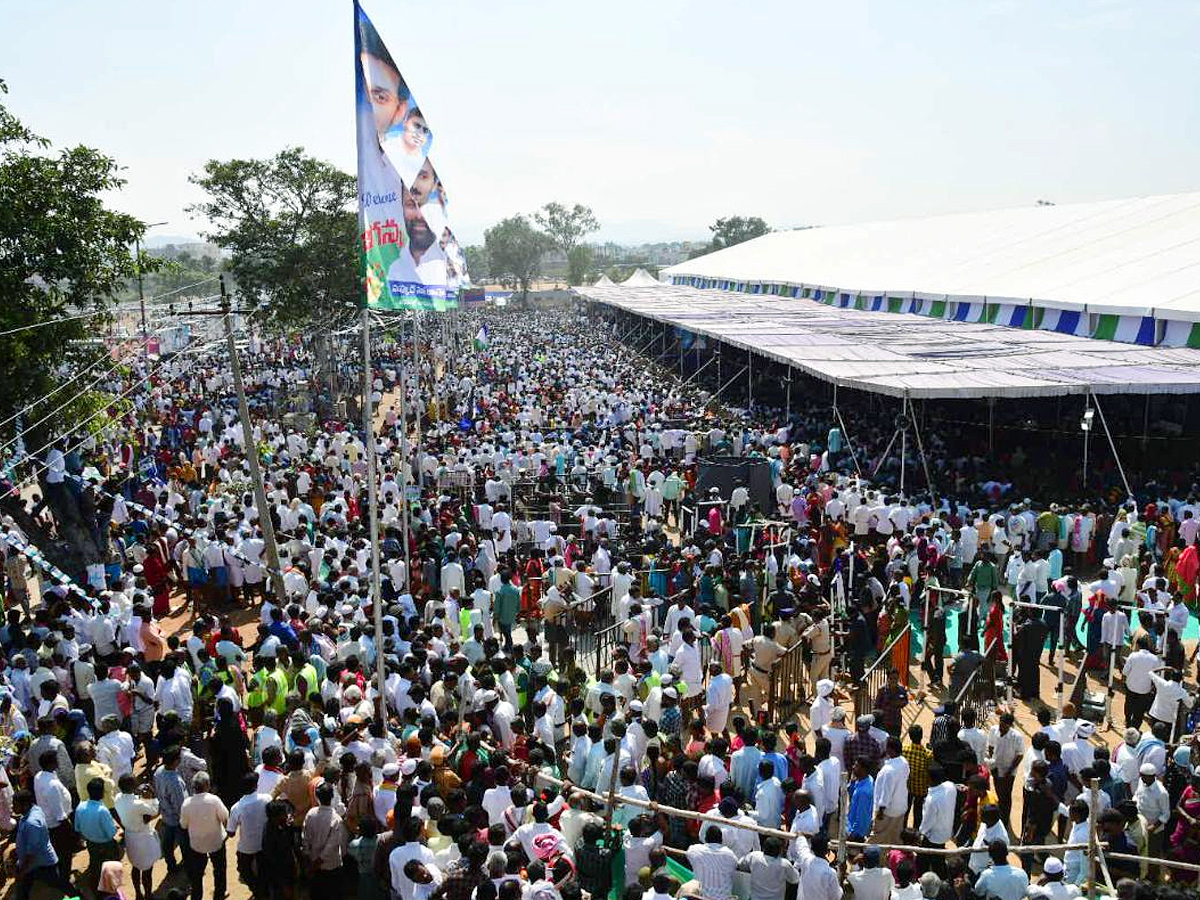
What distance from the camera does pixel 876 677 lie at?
1030cm

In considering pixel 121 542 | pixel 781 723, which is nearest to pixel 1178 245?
pixel 781 723

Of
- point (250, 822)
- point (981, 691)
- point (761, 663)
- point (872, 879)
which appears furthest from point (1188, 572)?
point (250, 822)

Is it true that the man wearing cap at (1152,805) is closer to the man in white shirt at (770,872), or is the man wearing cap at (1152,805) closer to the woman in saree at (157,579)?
the man in white shirt at (770,872)

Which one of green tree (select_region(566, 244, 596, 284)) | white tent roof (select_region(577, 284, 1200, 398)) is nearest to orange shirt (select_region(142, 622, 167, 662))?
white tent roof (select_region(577, 284, 1200, 398))

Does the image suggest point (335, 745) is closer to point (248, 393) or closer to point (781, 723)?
point (781, 723)

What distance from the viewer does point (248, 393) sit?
109 ft

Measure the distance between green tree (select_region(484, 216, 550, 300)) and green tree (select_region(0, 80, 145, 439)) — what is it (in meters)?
85.8

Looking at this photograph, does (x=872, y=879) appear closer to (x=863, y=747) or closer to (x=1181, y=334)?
(x=863, y=747)

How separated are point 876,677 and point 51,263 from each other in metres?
11.2

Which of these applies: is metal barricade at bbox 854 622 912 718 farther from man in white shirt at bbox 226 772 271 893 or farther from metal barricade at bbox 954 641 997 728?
man in white shirt at bbox 226 772 271 893

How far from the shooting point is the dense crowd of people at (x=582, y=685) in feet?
20.1

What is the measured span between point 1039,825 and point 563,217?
371 feet

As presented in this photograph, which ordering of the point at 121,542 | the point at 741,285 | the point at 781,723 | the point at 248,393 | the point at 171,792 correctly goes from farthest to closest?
the point at 741,285 < the point at 248,393 < the point at 121,542 < the point at 781,723 < the point at 171,792

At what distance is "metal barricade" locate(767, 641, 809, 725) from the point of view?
955cm
